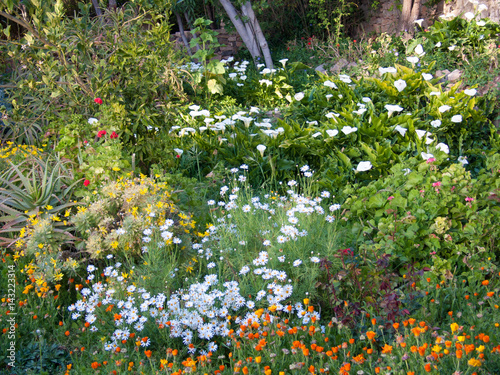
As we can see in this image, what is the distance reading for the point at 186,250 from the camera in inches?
119

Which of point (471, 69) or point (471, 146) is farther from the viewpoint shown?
point (471, 69)

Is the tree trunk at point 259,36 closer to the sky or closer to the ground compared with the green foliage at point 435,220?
closer to the sky

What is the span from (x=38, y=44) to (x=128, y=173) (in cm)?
160

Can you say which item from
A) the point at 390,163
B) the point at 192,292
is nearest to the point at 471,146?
the point at 390,163

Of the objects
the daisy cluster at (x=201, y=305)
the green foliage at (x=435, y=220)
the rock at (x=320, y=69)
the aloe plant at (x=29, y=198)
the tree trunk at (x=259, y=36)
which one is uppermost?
the tree trunk at (x=259, y=36)

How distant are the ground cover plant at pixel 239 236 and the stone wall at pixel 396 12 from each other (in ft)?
8.28

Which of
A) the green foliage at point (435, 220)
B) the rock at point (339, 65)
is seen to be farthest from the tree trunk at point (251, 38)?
the green foliage at point (435, 220)

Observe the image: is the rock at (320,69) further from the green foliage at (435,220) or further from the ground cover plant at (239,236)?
the green foliage at (435,220)

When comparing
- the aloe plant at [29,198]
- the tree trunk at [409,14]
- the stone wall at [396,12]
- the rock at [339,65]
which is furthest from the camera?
the tree trunk at [409,14]

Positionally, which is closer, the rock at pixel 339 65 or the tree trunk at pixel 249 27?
the rock at pixel 339 65

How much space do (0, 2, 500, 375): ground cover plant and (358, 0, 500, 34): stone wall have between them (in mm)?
2523

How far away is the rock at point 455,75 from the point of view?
5.78 m

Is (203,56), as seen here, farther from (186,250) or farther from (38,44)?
(186,250)

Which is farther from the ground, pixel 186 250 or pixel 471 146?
pixel 186 250
